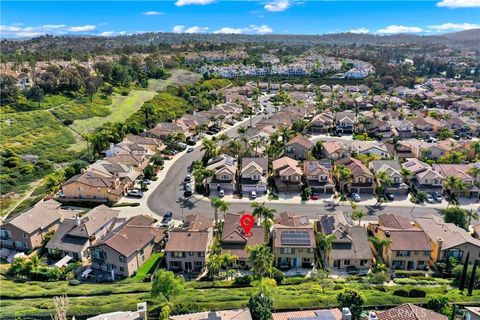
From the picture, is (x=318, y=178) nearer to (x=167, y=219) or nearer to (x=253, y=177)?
(x=253, y=177)

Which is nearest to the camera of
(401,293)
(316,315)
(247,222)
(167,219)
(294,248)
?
(316,315)

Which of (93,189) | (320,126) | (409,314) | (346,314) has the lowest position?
(93,189)

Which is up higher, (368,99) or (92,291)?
(368,99)

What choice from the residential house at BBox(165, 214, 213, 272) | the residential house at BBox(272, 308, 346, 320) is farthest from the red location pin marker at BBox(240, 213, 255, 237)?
the residential house at BBox(272, 308, 346, 320)

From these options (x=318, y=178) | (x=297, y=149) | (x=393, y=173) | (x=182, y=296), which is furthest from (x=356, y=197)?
(x=182, y=296)

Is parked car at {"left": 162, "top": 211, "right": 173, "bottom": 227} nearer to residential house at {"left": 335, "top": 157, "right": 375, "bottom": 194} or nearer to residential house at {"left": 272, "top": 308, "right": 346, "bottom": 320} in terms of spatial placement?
residential house at {"left": 272, "top": 308, "right": 346, "bottom": 320}

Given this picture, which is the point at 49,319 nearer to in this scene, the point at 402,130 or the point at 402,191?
the point at 402,191

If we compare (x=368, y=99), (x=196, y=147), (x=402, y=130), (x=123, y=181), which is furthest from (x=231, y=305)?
(x=368, y=99)
